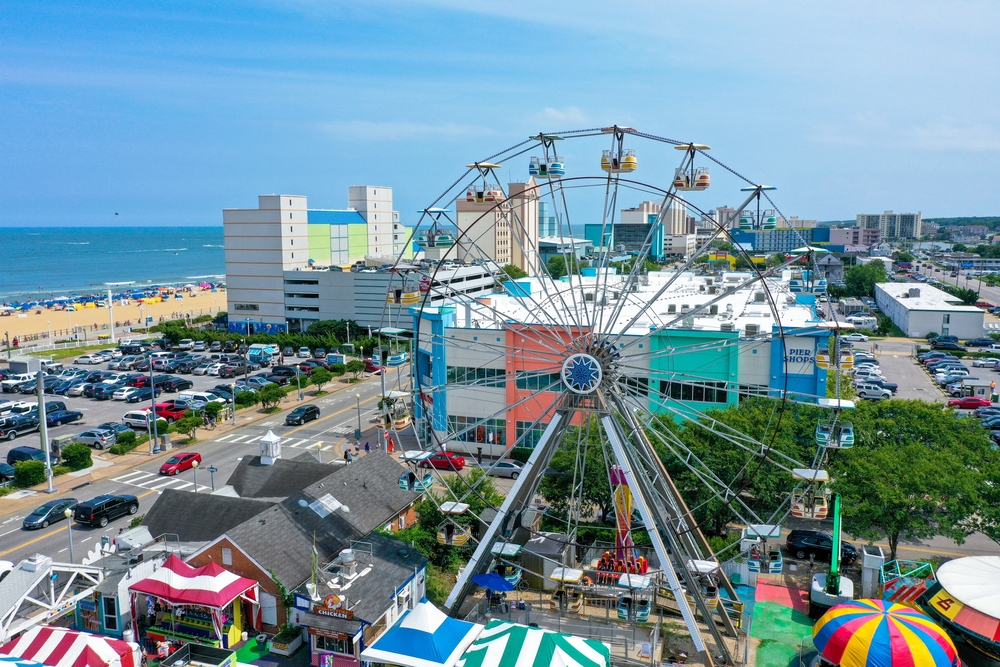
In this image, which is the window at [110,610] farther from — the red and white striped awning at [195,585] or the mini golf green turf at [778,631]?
the mini golf green turf at [778,631]

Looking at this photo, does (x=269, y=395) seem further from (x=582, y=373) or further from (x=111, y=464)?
(x=582, y=373)

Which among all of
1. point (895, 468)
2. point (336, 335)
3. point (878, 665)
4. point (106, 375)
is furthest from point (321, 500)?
point (336, 335)

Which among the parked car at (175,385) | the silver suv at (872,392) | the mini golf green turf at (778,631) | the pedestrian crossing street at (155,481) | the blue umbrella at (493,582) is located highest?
the silver suv at (872,392)

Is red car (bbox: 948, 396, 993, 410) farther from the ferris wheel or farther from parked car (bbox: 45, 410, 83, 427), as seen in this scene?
parked car (bbox: 45, 410, 83, 427)

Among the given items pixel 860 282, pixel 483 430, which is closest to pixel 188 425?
pixel 483 430

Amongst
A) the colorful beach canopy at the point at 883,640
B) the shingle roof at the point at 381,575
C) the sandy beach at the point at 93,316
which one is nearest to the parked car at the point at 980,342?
the colorful beach canopy at the point at 883,640

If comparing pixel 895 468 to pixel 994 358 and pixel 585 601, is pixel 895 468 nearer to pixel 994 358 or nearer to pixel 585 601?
pixel 585 601
